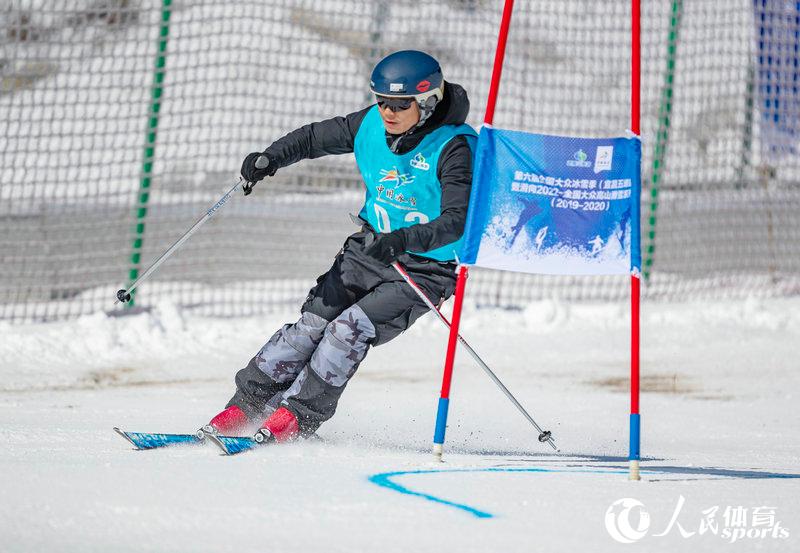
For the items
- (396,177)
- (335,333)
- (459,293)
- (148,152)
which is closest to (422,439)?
(335,333)

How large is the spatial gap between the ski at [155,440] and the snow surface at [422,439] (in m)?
0.11

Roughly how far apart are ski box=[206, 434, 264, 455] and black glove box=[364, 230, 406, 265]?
979 millimetres

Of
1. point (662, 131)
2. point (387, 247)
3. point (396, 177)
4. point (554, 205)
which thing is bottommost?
point (387, 247)

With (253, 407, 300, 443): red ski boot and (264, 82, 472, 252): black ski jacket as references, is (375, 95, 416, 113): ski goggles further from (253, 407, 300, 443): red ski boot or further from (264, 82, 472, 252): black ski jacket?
(253, 407, 300, 443): red ski boot

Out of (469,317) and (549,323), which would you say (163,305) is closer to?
(469,317)

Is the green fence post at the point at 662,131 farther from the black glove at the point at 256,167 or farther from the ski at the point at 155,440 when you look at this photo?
the ski at the point at 155,440

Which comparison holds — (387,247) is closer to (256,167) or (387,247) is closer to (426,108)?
(426,108)

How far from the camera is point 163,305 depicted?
8234 mm

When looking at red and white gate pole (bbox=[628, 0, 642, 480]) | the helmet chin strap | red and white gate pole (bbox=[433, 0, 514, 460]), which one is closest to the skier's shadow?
red and white gate pole (bbox=[628, 0, 642, 480])

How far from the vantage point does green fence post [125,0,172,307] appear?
8664 millimetres

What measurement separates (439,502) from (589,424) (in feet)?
8.66

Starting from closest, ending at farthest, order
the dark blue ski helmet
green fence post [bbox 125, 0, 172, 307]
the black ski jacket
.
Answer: the black ski jacket < the dark blue ski helmet < green fence post [bbox 125, 0, 172, 307]

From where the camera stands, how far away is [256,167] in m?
5.20

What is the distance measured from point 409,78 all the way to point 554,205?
84 cm
